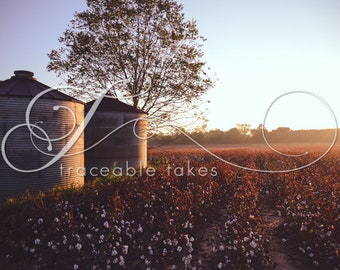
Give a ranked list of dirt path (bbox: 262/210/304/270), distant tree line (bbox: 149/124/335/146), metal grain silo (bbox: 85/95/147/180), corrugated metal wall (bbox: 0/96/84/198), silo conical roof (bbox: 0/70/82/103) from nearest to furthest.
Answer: dirt path (bbox: 262/210/304/270) → corrugated metal wall (bbox: 0/96/84/198) → silo conical roof (bbox: 0/70/82/103) → metal grain silo (bbox: 85/95/147/180) → distant tree line (bbox: 149/124/335/146)

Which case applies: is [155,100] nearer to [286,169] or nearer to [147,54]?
[147,54]

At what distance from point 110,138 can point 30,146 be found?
5.63m

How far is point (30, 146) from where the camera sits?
10.4 meters

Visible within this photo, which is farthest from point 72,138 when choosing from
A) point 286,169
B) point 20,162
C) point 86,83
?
point 286,169

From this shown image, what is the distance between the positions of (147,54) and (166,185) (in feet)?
38.3

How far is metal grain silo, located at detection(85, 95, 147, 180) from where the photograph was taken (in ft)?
51.4

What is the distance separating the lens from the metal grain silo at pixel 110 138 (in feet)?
51.4

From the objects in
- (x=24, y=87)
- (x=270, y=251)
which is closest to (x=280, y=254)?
(x=270, y=251)

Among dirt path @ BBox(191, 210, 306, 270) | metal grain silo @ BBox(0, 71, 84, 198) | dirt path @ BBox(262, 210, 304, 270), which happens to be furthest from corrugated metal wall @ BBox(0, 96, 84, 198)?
dirt path @ BBox(262, 210, 304, 270)

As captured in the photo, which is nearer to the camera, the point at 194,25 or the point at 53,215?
the point at 53,215

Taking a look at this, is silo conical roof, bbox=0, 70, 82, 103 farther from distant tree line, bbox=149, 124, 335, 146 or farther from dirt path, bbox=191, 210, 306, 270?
distant tree line, bbox=149, 124, 335, 146

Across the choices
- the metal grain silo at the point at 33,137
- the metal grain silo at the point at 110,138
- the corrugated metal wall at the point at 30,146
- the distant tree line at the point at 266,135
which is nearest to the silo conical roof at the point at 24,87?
the metal grain silo at the point at 33,137

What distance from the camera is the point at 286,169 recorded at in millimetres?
16984

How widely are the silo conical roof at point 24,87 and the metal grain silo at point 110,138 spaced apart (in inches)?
155
